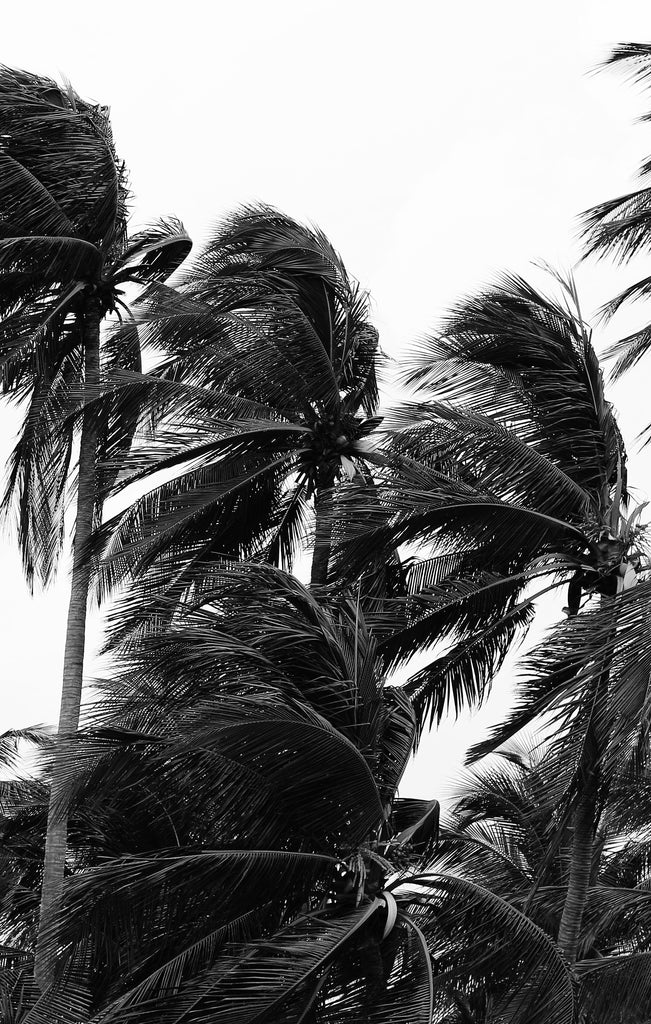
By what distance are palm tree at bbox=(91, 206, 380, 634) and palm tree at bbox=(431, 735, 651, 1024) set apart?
12.3ft

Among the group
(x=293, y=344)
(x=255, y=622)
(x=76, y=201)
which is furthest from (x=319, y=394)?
(x=255, y=622)

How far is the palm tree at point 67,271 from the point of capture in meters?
15.0

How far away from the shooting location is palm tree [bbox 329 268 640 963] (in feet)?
35.4

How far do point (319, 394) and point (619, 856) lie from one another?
256 inches

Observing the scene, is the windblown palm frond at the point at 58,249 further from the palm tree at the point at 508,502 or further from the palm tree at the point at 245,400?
Result: the palm tree at the point at 508,502

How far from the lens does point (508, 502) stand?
36.3 ft

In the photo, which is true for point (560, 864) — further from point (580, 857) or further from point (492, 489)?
point (492, 489)

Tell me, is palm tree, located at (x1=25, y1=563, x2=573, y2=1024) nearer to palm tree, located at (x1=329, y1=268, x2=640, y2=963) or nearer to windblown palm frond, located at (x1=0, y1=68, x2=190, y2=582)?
palm tree, located at (x1=329, y1=268, x2=640, y2=963)

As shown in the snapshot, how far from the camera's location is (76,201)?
50.6 feet

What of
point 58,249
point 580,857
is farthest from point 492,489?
point 58,249

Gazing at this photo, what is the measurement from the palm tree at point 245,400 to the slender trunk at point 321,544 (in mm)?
27

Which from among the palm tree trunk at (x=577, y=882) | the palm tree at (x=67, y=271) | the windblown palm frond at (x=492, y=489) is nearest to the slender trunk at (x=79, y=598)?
the palm tree at (x=67, y=271)

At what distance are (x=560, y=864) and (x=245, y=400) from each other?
6.35 metres

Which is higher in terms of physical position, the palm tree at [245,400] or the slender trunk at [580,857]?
the palm tree at [245,400]
